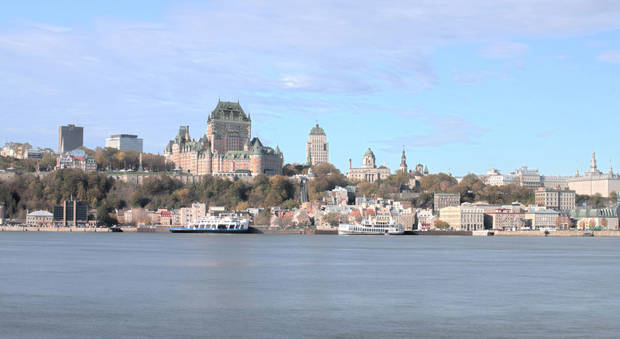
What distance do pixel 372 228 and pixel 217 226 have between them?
19.4 meters

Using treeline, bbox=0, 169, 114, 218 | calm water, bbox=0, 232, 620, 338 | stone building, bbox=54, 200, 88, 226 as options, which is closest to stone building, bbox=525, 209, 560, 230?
treeline, bbox=0, 169, 114, 218

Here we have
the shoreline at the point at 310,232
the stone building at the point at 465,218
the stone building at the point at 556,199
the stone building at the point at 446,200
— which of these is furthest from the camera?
the stone building at the point at 556,199

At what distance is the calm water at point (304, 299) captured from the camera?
2494cm

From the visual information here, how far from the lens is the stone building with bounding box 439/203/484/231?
131000 mm

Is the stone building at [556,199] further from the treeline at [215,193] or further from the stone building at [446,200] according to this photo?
the treeline at [215,193]

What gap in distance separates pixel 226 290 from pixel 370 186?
133m

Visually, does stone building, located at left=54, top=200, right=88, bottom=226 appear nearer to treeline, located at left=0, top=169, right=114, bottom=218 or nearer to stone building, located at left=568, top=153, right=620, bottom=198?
treeline, located at left=0, top=169, right=114, bottom=218

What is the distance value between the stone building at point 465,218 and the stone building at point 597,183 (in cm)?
5643

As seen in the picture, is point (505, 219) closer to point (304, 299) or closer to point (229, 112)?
point (229, 112)

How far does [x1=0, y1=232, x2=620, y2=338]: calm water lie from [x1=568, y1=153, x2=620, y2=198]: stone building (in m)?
138

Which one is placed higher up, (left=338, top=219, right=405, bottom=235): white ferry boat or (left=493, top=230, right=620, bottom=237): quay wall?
(left=338, top=219, right=405, bottom=235): white ferry boat

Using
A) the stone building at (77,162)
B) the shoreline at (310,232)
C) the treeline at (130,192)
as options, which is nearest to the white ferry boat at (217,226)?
the shoreline at (310,232)

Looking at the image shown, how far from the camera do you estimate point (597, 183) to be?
186 metres

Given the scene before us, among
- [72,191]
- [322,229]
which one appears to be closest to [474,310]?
[322,229]
